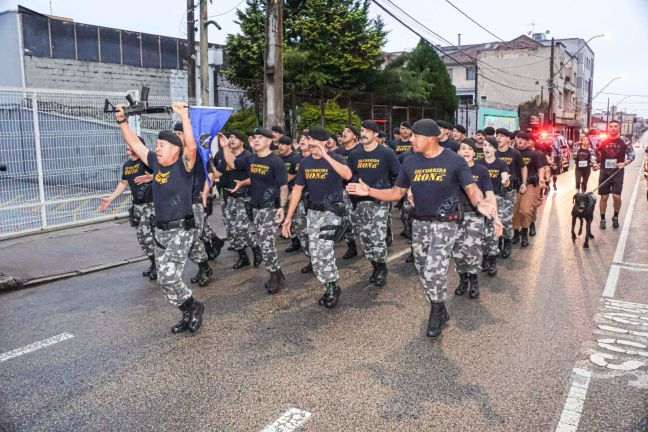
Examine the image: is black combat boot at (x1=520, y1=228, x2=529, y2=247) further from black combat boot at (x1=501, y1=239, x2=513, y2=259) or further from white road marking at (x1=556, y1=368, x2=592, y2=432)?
white road marking at (x1=556, y1=368, x2=592, y2=432)

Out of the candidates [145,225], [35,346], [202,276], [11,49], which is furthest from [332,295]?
[11,49]

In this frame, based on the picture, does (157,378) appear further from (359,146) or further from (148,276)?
(359,146)

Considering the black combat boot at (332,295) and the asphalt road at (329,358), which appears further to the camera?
the black combat boot at (332,295)

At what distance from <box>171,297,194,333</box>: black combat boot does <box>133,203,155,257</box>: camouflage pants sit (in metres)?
2.00

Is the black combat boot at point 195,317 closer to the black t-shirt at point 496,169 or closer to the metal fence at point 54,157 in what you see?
the black t-shirt at point 496,169

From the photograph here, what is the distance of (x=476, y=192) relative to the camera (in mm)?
5062

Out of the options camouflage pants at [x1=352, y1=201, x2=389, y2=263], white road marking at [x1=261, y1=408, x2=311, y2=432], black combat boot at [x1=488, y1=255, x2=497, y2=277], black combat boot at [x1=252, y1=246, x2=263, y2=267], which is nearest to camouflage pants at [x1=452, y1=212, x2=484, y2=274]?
camouflage pants at [x1=352, y1=201, x2=389, y2=263]

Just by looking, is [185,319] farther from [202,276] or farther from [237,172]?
[237,172]

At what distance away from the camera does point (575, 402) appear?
12.5 feet

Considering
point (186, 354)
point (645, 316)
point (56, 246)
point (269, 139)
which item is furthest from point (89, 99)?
point (645, 316)

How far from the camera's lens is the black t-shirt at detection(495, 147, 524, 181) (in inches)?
344

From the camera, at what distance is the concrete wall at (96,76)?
19703 mm

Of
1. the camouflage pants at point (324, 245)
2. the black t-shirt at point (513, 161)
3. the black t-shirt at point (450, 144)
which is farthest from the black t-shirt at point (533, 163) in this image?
the camouflage pants at point (324, 245)

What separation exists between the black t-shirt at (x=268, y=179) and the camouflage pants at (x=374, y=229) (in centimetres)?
106
